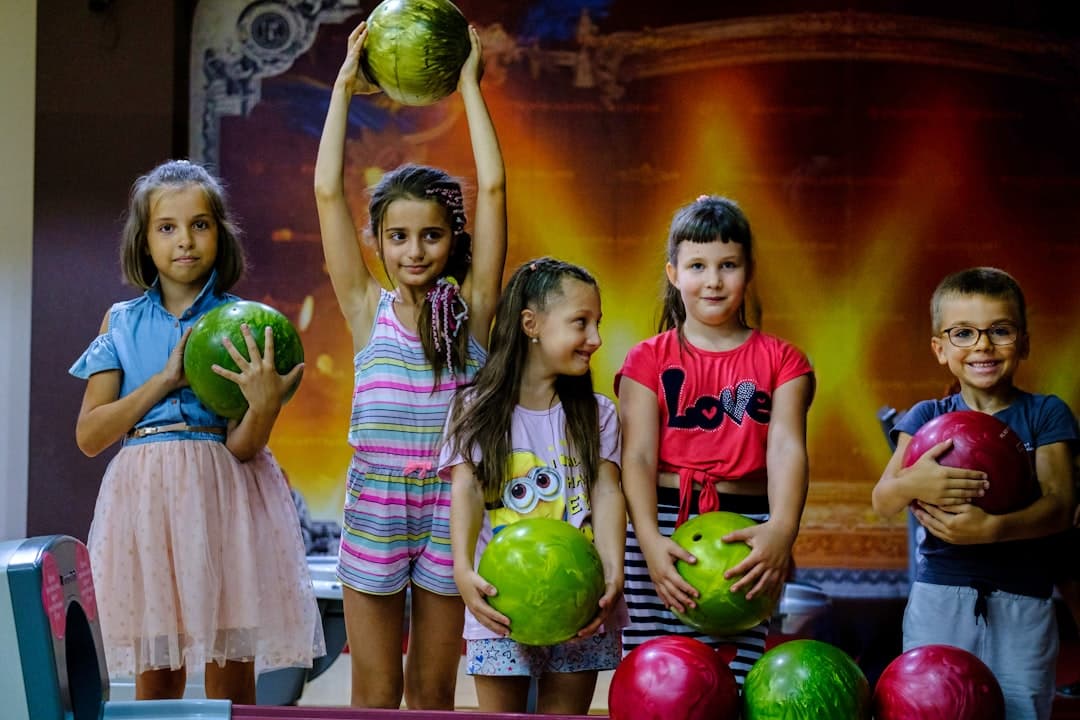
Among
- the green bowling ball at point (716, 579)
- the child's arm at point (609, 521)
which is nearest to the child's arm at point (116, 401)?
the child's arm at point (609, 521)

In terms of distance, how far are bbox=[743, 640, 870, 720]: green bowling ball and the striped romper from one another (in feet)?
2.97

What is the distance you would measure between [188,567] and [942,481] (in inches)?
70.4

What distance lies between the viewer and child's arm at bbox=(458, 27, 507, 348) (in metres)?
3.04

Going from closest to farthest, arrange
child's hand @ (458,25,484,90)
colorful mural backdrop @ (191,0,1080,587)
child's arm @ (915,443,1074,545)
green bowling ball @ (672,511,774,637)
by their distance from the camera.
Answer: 1. green bowling ball @ (672,511,774,637)
2. child's arm @ (915,443,1074,545)
3. child's hand @ (458,25,484,90)
4. colorful mural backdrop @ (191,0,1080,587)

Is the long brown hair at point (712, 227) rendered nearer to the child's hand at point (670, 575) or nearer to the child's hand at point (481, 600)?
the child's hand at point (670, 575)

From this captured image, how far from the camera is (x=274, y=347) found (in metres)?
2.90

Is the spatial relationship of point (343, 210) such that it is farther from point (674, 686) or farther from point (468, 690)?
point (468, 690)

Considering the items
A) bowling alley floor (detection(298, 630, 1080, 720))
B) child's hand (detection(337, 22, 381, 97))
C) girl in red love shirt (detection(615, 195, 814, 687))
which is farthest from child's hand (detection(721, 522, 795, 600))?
bowling alley floor (detection(298, 630, 1080, 720))

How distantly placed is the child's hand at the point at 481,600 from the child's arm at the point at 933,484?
3.24 ft

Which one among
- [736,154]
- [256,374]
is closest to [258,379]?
[256,374]

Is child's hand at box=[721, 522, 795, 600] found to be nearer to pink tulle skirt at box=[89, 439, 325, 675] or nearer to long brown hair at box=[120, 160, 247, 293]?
pink tulle skirt at box=[89, 439, 325, 675]

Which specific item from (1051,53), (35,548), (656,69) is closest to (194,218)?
(35,548)

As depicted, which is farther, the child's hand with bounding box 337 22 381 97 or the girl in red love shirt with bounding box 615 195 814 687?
the child's hand with bounding box 337 22 381 97

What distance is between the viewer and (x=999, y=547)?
119 inches
